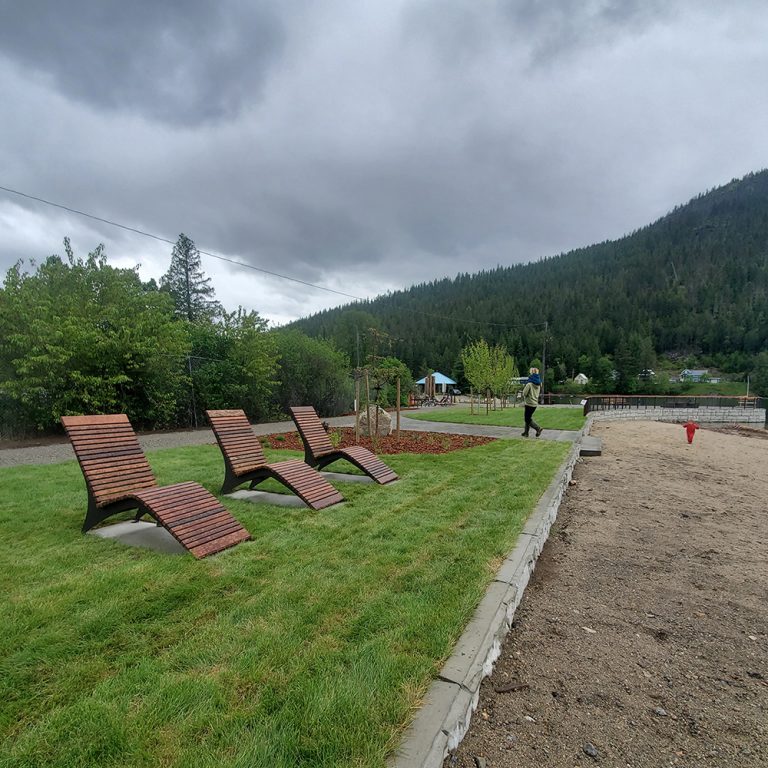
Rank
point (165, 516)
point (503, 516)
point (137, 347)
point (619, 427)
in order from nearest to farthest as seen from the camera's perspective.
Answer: point (165, 516)
point (503, 516)
point (137, 347)
point (619, 427)

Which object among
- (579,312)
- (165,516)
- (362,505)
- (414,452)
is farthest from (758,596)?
(579,312)

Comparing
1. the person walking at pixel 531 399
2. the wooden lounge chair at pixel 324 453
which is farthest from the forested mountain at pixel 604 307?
the wooden lounge chair at pixel 324 453

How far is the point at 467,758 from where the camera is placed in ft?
5.82

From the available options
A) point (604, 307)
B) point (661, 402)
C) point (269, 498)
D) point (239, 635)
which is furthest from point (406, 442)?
point (604, 307)

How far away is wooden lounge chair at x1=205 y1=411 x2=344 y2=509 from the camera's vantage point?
16.4 ft

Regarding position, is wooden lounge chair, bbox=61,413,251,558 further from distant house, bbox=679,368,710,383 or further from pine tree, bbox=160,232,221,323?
distant house, bbox=679,368,710,383

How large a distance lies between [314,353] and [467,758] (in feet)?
58.1

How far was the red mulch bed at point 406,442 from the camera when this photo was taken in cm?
940

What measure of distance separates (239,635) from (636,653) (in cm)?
229

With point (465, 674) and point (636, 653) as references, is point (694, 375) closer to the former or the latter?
point (636, 653)

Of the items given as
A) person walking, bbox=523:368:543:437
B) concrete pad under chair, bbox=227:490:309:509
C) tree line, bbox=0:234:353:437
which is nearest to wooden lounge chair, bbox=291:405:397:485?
concrete pad under chair, bbox=227:490:309:509

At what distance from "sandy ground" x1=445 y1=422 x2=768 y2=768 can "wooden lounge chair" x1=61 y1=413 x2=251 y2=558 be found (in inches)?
98.7

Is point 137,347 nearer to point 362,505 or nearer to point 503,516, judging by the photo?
point 362,505

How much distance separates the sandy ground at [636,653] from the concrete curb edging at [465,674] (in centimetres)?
11
